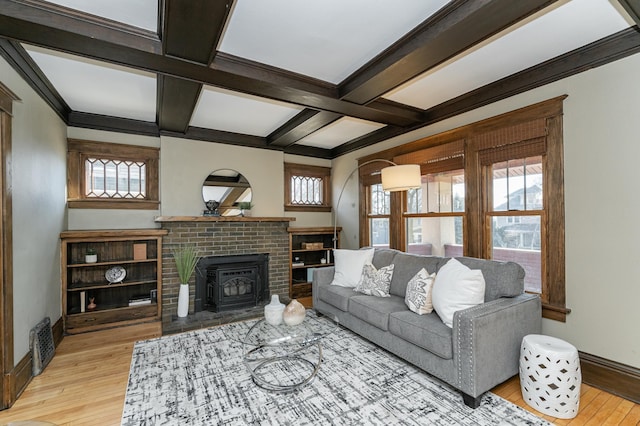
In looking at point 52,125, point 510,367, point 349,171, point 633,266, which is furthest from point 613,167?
point 52,125

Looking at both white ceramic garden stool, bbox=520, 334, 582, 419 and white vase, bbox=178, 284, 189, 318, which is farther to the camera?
white vase, bbox=178, 284, 189, 318

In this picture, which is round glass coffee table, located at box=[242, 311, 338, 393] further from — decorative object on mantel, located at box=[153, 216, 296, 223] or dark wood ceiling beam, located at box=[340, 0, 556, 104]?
dark wood ceiling beam, located at box=[340, 0, 556, 104]

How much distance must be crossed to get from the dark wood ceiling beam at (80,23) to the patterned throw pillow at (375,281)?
3.04m

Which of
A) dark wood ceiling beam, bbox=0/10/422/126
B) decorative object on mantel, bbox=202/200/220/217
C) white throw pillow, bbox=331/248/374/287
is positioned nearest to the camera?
dark wood ceiling beam, bbox=0/10/422/126

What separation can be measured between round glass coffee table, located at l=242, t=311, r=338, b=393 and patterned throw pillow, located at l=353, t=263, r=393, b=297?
2.99 ft

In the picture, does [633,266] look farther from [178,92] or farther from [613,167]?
[178,92]

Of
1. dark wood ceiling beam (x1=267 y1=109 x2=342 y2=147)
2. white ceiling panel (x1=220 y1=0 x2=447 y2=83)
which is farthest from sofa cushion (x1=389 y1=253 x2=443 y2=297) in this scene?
white ceiling panel (x1=220 y1=0 x2=447 y2=83)

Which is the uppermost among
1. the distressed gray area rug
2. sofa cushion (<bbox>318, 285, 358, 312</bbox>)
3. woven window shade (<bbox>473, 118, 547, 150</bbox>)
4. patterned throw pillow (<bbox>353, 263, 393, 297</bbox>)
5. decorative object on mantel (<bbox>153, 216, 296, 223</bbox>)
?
woven window shade (<bbox>473, 118, 547, 150</bbox>)

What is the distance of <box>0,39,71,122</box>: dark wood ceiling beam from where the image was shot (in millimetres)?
2348

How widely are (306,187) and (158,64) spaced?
12.1 feet

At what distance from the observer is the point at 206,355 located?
309cm

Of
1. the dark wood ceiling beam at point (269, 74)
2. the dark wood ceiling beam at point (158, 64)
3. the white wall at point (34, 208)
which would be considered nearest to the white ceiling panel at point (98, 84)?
the white wall at point (34, 208)

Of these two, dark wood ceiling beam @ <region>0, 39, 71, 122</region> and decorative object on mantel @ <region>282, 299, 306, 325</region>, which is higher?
dark wood ceiling beam @ <region>0, 39, 71, 122</region>

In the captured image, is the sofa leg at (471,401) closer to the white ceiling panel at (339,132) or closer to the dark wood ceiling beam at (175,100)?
the white ceiling panel at (339,132)
